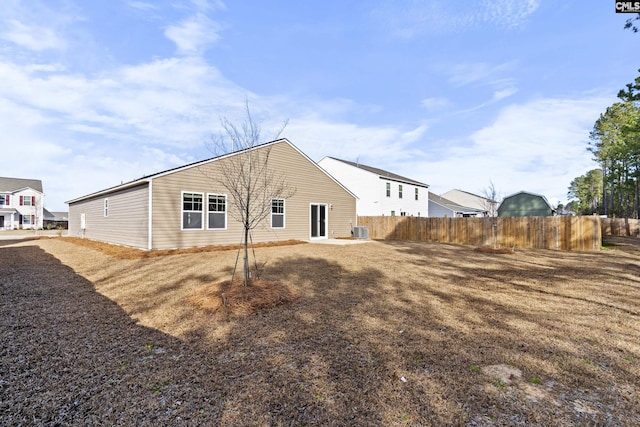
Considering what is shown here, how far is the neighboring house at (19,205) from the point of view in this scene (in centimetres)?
3881

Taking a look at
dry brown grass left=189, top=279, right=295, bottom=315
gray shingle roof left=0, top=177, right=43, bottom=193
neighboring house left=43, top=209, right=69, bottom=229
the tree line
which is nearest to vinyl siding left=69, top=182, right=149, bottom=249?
dry brown grass left=189, top=279, right=295, bottom=315

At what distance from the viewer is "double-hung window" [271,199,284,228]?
52.1ft

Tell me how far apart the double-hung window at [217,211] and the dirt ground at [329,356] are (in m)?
7.10

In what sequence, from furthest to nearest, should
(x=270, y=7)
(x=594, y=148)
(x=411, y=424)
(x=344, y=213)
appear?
(x=594, y=148), (x=344, y=213), (x=270, y=7), (x=411, y=424)

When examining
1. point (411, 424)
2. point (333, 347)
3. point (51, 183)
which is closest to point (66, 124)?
point (333, 347)

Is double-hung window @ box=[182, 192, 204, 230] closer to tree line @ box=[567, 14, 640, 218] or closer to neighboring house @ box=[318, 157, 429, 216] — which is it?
A: neighboring house @ box=[318, 157, 429, 216]

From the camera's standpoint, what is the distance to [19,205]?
133 ft

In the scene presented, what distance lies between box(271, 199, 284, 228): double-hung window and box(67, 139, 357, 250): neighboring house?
0.05m

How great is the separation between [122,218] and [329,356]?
47.1 feet

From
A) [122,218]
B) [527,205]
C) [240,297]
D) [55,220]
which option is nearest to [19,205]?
[55,220]

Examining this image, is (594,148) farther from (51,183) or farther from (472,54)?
(51,183)

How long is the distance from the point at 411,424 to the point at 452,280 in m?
5.66

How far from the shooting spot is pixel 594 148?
32.1m

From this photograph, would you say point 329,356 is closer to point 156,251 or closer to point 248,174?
point 248,174
